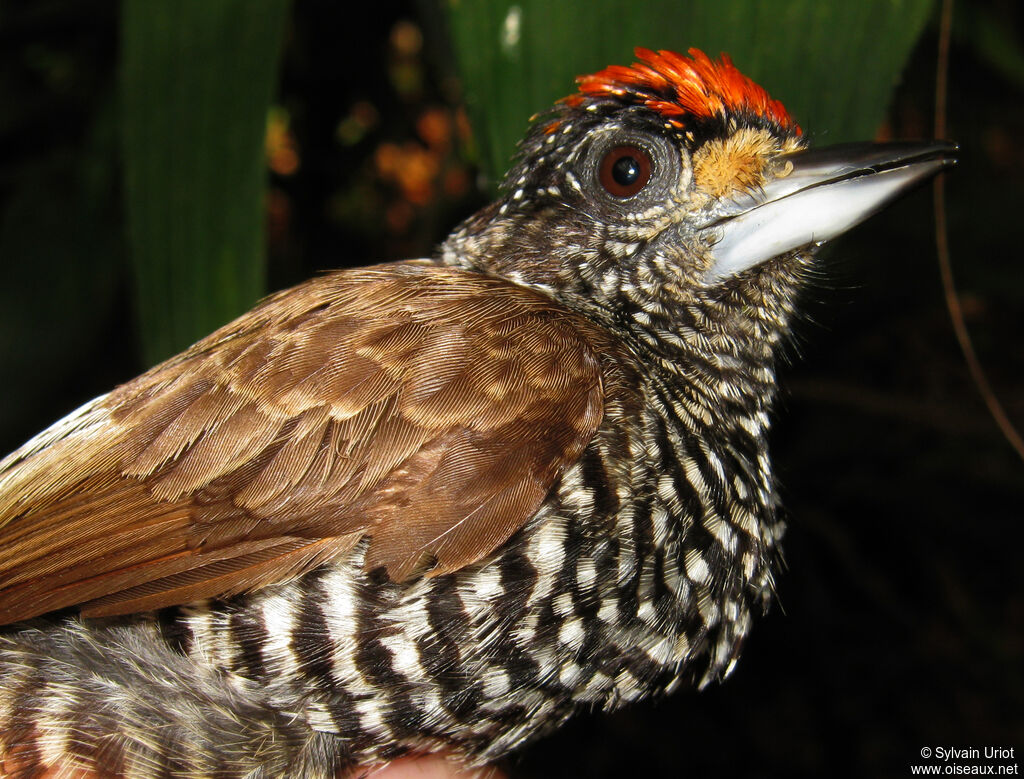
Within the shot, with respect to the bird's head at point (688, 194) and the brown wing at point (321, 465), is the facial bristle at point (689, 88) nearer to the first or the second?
the bird's head at point (688, 194)

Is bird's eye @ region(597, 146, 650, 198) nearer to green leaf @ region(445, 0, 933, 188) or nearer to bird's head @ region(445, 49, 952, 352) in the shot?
bird's head @ region(445, 49, 952, 352)

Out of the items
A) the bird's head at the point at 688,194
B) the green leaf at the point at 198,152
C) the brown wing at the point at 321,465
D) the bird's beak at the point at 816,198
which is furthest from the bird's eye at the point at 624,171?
the green leaf at the point at 198,152

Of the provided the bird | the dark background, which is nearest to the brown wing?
the bird

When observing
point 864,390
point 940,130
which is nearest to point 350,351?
point 940,130

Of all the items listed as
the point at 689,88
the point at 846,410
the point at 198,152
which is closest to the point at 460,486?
the point at 689,88

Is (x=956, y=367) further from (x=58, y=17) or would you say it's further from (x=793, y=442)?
(x=58, y=17)

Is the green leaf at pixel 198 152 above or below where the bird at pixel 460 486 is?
above

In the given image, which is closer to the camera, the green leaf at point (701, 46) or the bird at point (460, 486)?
the bird at point (460, 486)
